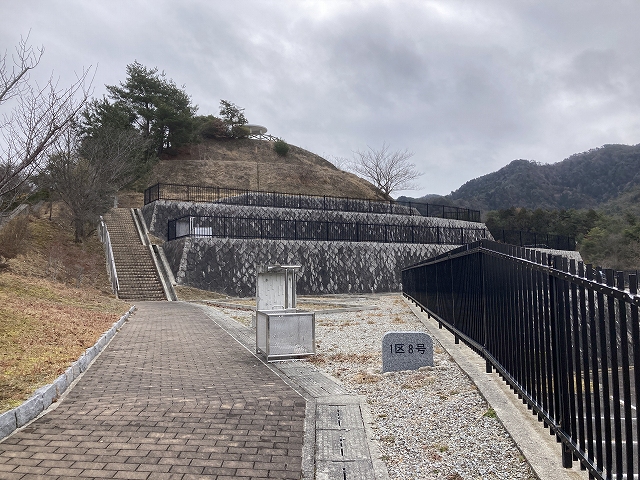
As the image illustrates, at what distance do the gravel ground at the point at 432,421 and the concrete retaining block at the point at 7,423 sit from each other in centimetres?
329

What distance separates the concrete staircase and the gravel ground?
1377 centimetres

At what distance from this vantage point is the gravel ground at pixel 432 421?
3500mm

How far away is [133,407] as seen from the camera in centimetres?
514

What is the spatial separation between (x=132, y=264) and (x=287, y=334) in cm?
1644

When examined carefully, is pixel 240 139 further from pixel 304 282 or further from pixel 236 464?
pixel 236 464

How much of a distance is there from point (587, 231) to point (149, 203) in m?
50.8

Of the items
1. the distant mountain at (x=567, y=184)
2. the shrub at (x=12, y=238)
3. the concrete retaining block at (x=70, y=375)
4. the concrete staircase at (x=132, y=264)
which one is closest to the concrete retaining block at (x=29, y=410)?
the concrete retaining block at (x=70, y=375)

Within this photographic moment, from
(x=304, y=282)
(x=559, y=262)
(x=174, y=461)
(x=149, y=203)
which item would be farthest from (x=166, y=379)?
(x=149, y=203)

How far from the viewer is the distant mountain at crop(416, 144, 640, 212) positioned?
83.8 m

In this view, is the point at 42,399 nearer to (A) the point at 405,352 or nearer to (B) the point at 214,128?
(A) the point at 405,352

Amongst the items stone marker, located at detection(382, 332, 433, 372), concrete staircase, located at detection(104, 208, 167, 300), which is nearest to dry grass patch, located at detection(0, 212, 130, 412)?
concrete staircase, located at detection(104, 208, 167, 300)

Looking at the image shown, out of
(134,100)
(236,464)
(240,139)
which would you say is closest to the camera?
(236,464)

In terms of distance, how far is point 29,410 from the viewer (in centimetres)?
473

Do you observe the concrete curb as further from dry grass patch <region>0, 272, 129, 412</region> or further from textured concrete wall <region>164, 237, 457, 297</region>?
textured concrete wall <region>164, 237, 457, 297</region>
